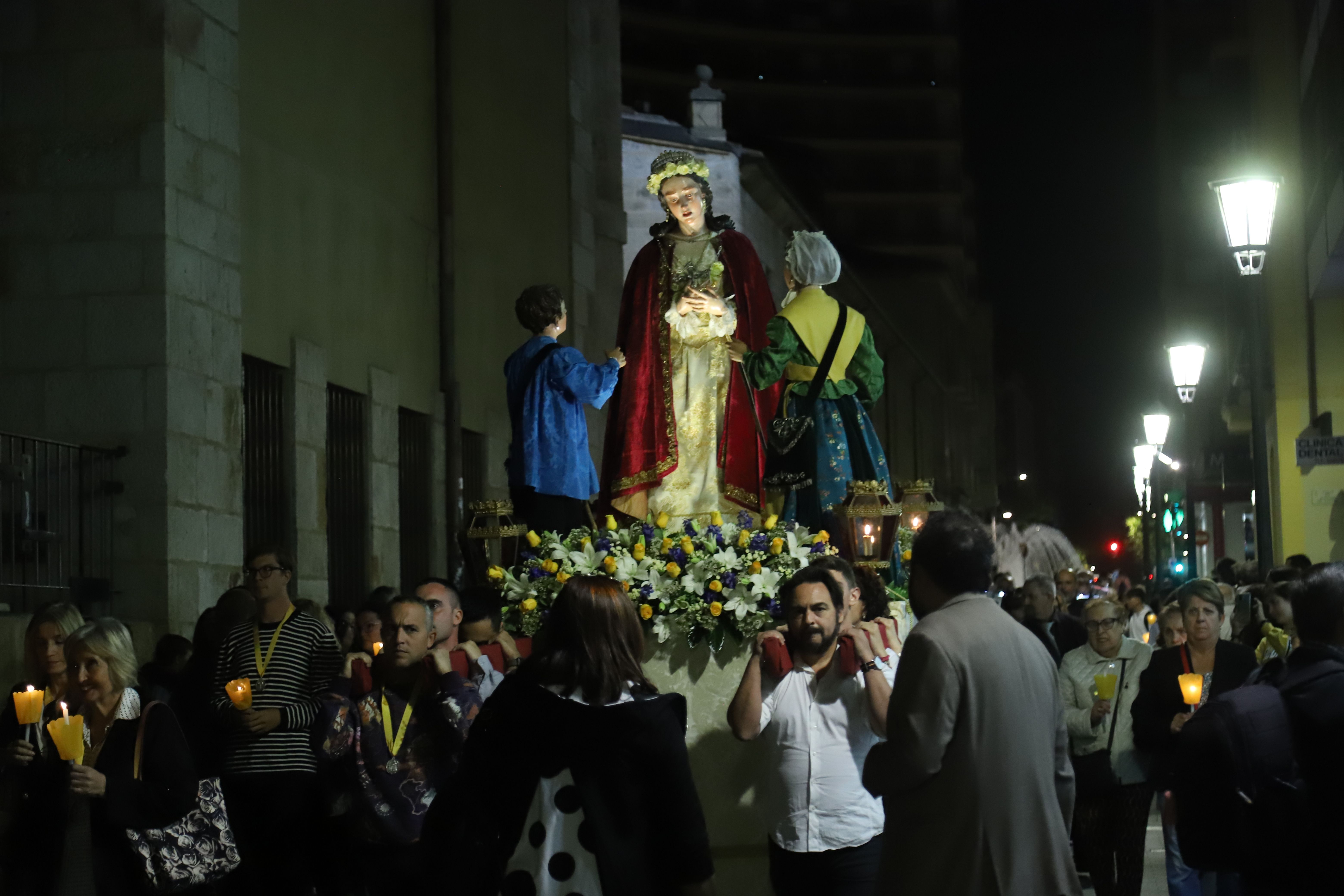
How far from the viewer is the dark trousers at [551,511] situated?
35.3 ft

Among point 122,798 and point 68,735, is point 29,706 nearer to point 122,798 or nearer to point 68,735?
point 68,735

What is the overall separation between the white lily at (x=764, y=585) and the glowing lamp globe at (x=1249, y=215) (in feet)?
20.8

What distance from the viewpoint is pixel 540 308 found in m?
10.7

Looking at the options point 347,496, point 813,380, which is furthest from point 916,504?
point 347,496

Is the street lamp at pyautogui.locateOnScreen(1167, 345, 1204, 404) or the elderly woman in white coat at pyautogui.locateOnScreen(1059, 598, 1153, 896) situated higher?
the street lamp at pyautogui.locateOnScreen(1167, 345, 1204, 404)

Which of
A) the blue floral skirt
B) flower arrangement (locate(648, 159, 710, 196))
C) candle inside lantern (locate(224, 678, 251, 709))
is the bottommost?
candle inside lantern (locate(224, 678, 251, 709))

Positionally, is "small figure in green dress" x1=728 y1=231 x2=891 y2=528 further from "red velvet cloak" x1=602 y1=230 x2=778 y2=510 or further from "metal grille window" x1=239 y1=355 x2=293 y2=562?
"metal grille window" x1=239 y1=355 x2=293 y2=562

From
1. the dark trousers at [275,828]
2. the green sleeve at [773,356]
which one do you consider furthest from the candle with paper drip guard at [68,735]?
the green sleeve at [773,356]

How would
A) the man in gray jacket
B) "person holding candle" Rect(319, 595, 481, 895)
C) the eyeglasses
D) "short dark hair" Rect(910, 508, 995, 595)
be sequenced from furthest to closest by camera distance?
1. the eyeglasses
2. "person holding candle" Rect(319, 595, 481, 895)
3. "short dark hair" Rect(910, 508, 995, 595)
4. the man in gray jacket

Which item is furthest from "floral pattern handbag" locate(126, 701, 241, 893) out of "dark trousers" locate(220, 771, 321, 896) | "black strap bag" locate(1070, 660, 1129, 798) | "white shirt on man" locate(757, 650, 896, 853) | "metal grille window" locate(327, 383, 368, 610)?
"metal grille window" locate(327, 383, 368, 610)

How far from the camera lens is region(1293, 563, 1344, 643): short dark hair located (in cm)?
596

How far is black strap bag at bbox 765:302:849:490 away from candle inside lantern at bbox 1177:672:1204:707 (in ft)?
8.40

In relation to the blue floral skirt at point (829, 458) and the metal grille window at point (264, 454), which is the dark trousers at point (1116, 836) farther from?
the metal grille window at point (264, 454)

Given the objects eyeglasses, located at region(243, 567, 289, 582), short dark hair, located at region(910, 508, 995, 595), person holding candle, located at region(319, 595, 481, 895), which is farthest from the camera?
eyeglasses, located at region(243, 567, 289, 582)
